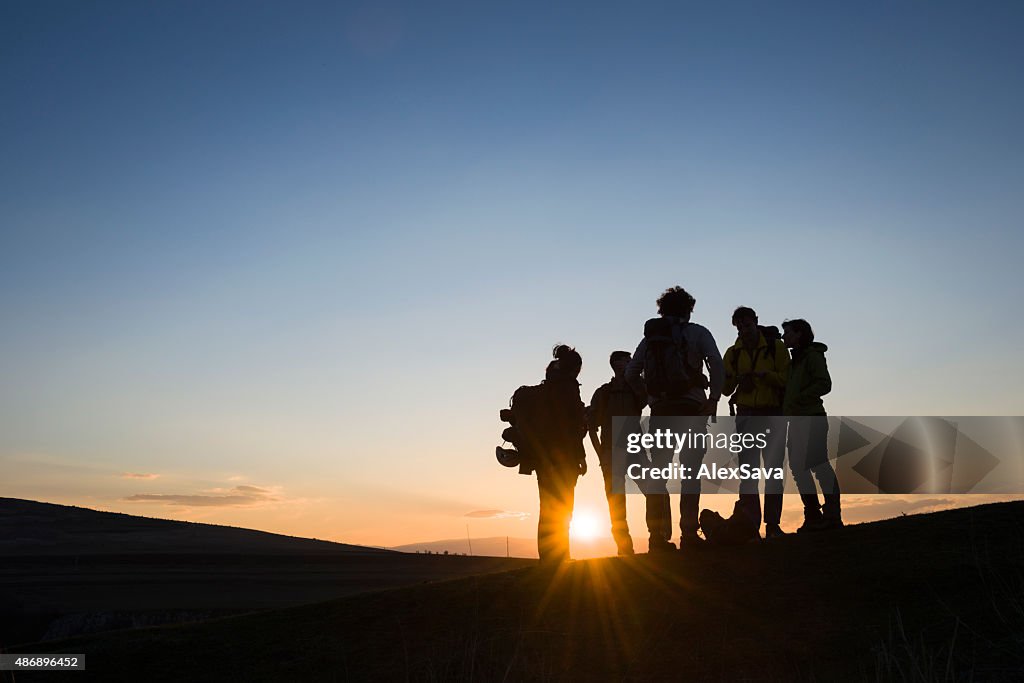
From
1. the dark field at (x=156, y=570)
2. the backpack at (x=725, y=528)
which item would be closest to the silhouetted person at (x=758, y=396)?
the backpack at (x=725, y=528)

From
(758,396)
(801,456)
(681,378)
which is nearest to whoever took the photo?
(681,378)

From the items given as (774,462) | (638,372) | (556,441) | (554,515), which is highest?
(638,372)

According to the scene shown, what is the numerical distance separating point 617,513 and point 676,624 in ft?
11.4

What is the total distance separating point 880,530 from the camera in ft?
25.8

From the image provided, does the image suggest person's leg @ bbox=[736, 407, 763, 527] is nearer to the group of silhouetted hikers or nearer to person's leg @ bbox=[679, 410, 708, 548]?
the group of silhouetted hikers

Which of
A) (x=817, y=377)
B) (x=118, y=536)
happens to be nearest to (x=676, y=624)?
(x=817, y=377)

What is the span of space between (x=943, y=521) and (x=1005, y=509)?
812 millimetres

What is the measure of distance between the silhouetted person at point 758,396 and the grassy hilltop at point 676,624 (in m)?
0.80

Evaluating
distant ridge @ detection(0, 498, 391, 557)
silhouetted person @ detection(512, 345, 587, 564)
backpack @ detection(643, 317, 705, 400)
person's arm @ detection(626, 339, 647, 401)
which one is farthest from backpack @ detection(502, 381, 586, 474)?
distant ridge @ detection(0, 498, 391, 557)

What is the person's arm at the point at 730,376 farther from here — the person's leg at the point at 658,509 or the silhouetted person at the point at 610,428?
the person's leg at the point at 658,509

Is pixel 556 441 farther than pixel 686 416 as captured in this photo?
Yes

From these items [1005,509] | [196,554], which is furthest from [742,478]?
[196,554]

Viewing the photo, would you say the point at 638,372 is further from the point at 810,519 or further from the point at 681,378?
the point at 810,519

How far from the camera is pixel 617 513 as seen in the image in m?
9.48
